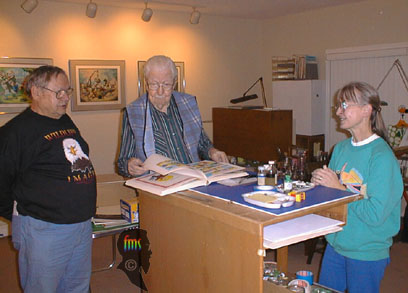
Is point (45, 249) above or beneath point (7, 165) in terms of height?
beneath

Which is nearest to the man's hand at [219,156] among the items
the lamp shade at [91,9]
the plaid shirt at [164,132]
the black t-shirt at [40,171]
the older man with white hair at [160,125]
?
the older man with white hair at [160,125]

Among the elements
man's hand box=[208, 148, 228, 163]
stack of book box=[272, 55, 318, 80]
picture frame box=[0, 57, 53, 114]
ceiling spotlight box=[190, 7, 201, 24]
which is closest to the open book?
man's hand box=[208, 148, 228, 163]

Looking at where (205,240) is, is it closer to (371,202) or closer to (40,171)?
(371,202)

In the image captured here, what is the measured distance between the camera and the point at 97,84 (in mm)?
5566

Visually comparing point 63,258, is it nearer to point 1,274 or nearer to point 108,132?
point 1,274

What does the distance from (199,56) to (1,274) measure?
410 centimetres

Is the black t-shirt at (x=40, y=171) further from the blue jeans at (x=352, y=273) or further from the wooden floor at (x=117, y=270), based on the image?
the wooden floor at (x=117, y=270)

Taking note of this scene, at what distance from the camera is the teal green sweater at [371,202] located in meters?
1.65

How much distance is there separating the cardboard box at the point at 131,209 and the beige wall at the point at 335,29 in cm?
421

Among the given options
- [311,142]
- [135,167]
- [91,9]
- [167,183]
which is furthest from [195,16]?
[167,183]

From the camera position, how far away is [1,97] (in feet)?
16.3

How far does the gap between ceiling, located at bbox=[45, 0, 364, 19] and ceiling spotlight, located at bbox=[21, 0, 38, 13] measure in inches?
21.6

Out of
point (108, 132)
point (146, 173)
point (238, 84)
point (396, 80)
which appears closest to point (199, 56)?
point (238, 84)

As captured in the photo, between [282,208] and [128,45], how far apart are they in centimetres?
490
